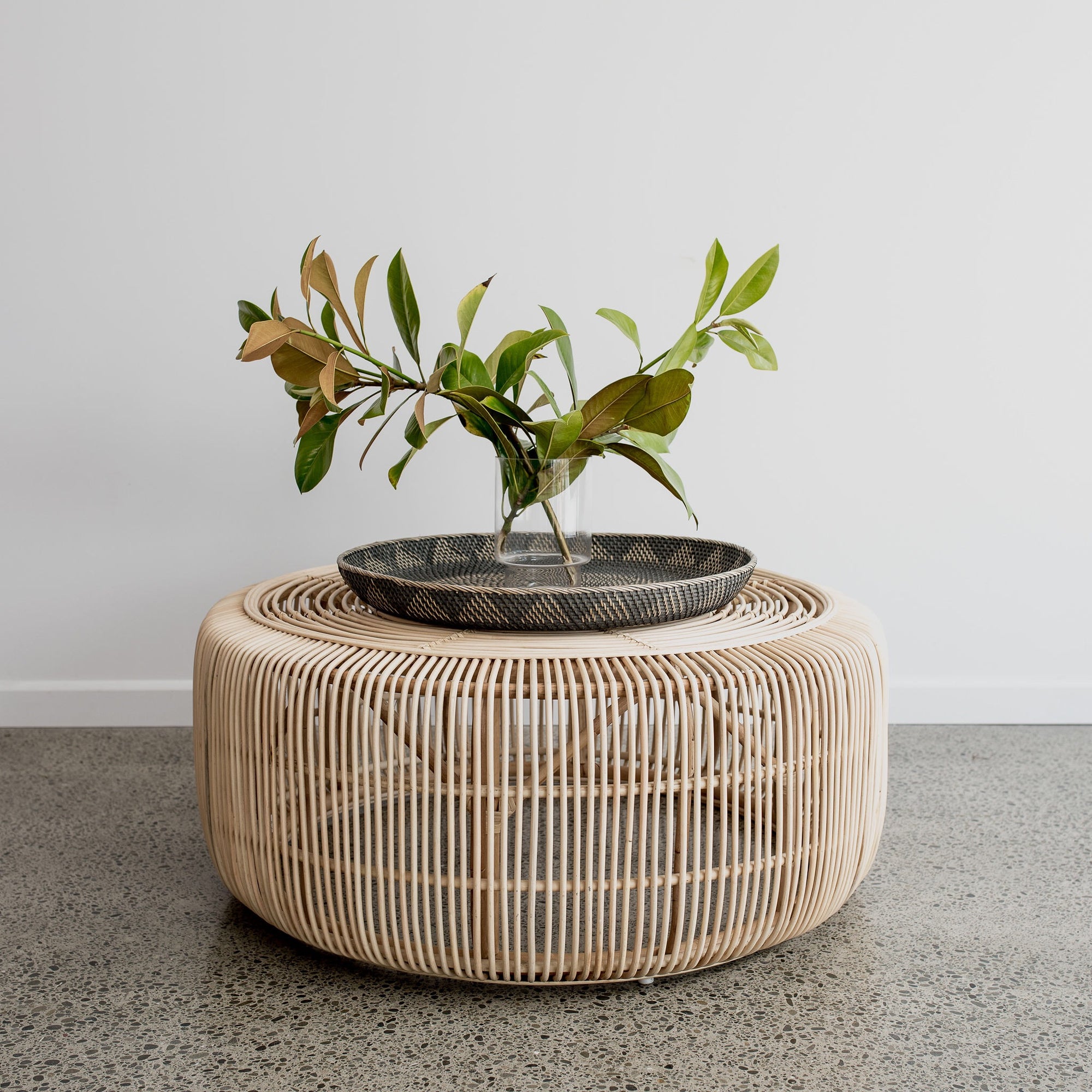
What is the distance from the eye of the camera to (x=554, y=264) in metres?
2.23

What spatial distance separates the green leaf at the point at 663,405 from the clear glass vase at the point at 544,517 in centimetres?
13

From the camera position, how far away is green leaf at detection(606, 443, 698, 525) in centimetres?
137

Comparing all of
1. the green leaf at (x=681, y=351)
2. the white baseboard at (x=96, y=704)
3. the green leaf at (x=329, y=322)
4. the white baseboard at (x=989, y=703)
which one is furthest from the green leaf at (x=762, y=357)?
the white baseboard at (x=96, y=704)

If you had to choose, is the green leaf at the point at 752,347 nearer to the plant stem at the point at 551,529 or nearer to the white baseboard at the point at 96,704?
the plant stem at the point at 551,529

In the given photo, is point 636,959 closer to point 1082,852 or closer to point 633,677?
point 633,677

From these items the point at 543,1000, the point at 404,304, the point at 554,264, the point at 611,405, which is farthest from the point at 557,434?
the point at 554,264

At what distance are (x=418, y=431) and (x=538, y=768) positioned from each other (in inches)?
22.8

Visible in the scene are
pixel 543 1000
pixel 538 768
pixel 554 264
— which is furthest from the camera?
pixel 554 264

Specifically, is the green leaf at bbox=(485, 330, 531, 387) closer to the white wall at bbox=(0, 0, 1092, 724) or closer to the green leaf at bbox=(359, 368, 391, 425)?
the green leaf at bbox=(359, 368, 391, 425)

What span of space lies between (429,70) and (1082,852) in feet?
6.29

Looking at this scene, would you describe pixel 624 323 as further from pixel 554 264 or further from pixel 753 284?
pixel 554 264

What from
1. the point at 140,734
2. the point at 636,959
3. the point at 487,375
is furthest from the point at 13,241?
the point at 636,959

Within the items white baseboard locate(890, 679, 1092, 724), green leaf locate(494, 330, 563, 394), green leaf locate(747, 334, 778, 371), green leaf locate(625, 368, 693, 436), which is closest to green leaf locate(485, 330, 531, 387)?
green leaf locate(494, 330, 563, 394)

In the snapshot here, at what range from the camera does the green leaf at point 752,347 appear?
4.95 feet
